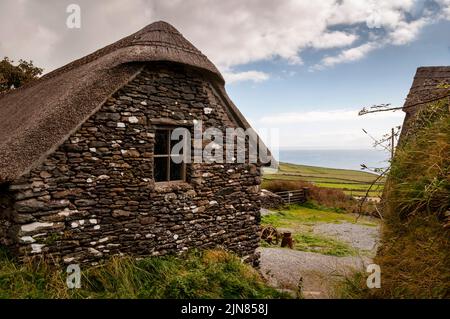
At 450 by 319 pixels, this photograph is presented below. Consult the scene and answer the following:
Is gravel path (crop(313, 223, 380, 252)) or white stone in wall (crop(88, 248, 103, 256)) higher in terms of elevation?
white stone in wall (crop(88, 248, 103, 256))

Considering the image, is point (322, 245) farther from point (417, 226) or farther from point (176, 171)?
point (417, 226)

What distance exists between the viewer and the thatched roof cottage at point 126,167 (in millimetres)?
4934

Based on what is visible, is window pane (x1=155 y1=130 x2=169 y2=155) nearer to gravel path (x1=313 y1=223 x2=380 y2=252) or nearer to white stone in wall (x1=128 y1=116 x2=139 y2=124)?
white stone in wall (x1=128 y1=116 x2=139 y2=124)

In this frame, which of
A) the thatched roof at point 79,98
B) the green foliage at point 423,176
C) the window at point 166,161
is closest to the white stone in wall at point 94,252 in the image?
the thatched roof at point 79,98

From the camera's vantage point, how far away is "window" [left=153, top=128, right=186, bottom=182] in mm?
6512

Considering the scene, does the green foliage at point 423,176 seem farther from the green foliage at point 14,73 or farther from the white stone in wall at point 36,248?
the green foliage at point 14,73

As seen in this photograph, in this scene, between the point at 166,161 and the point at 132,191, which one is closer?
the point at 132,191

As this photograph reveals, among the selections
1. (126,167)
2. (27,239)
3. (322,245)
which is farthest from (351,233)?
(27,239)

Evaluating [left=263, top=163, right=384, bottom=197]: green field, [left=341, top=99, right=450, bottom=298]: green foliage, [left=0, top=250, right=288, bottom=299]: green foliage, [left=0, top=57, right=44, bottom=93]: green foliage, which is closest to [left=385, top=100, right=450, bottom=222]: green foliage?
[left=341, top=99, right=450, bottom=298]: green foliage

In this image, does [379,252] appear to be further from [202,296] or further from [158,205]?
[158,205]

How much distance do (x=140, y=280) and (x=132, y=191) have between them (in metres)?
1.51

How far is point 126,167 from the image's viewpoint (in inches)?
227

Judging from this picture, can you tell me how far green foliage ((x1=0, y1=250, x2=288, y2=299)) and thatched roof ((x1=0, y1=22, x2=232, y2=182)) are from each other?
1.42 m
